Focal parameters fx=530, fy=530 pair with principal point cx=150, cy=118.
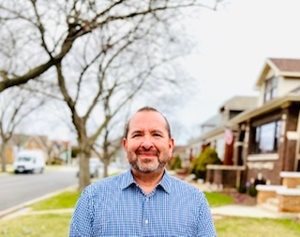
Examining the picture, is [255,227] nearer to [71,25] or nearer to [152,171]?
[71,25]

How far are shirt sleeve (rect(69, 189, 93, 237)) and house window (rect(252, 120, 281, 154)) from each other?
18.4 metres

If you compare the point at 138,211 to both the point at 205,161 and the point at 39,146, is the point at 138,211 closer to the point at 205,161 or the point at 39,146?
the point at 205,161

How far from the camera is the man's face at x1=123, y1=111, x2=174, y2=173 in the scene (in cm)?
300

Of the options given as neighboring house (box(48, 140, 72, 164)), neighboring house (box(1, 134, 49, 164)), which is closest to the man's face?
neighboring house (box(1, 134, 49, 164))

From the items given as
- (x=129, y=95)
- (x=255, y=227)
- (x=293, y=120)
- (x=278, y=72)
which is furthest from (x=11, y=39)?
(x=129, y=95)

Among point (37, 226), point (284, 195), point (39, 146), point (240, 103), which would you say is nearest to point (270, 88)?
point (284, 195)

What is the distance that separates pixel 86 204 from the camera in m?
3.02

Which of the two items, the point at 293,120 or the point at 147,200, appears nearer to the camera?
the point at 147,200

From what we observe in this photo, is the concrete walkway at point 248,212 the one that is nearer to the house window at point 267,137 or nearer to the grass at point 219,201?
the grass at point 219,201

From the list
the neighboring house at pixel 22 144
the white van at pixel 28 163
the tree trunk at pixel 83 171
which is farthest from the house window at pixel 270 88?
the neighboring house at pixel 22 144

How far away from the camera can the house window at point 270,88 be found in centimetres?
2358

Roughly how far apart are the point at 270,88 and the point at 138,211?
880 inches

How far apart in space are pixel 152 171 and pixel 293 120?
17.1m

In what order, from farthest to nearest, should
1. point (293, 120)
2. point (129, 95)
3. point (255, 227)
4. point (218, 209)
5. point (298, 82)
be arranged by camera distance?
1. point (129, 95)
2. point (298, 82)
3. point (293, 120)
4. point (218, 209)
5. point (255, 227)
